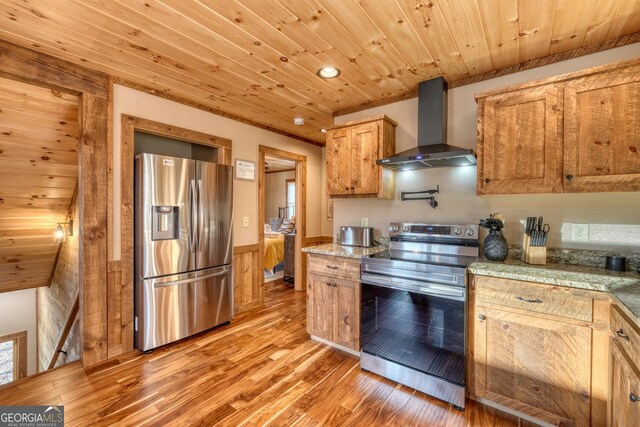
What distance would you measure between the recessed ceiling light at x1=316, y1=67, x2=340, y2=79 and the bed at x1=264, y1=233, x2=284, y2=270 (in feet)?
10.9

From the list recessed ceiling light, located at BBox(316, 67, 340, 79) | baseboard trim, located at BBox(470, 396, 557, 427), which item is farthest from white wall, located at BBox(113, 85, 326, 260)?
baseboard trim, located at BBox(470, 396, 557, 427)

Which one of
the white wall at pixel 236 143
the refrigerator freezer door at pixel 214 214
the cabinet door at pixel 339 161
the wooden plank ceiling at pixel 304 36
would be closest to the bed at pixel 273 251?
the white wall at pixel 236 143

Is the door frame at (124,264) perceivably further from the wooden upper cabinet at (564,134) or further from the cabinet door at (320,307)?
the wooden upper cabinet at (564,134)

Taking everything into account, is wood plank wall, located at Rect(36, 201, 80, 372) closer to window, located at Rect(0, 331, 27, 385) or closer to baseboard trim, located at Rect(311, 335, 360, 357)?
window, located at Rect(0, 331, 27, 385)

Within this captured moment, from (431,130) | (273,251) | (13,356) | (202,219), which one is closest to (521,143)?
(431,130)

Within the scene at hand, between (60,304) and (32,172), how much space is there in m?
2.18

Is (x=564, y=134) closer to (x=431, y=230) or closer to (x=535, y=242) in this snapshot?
(x=535, y=242)

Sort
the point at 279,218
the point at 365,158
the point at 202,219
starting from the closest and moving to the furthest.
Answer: the point at 365,158 < the point at 202,219 < the point at 279,218

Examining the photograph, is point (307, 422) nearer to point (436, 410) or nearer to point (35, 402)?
point (436, 410)

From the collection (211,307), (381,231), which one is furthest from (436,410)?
(211,307)

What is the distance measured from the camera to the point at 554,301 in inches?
63.9

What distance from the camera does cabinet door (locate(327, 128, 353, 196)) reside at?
2.86 meters

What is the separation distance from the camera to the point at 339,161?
292 centimetres

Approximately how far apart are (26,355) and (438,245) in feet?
22.0
